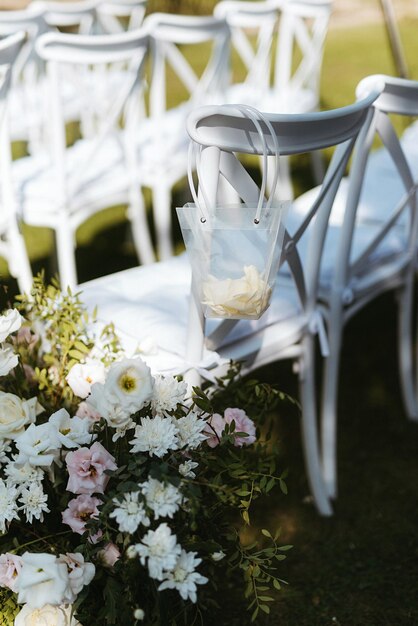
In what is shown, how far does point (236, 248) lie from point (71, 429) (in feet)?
1.56

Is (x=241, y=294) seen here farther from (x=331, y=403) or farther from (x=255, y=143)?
(x=331, y=403)

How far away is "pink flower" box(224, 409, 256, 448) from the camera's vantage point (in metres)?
1.57

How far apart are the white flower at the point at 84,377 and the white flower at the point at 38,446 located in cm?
22

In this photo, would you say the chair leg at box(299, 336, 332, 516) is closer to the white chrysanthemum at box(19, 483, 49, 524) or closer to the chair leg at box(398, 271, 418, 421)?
the chair leg at box(398, 271, 418, 421)

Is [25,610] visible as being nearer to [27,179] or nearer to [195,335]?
[195,335]

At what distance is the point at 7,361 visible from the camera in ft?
5.18

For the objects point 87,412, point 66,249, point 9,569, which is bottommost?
point 66,249

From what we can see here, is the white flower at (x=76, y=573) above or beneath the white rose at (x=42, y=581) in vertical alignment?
beneath

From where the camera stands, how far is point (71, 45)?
281cm

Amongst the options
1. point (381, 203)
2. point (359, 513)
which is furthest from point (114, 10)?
point (359, 513)

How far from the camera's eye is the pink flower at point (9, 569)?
140 centimetres

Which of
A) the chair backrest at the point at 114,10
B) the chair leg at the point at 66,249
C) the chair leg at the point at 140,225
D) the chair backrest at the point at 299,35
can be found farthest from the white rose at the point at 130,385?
the chair backrest at the point at 114,10

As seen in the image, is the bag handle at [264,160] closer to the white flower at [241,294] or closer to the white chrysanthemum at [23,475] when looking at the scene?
the white flower at [241,294]

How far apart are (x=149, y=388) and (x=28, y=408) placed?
26 cm
